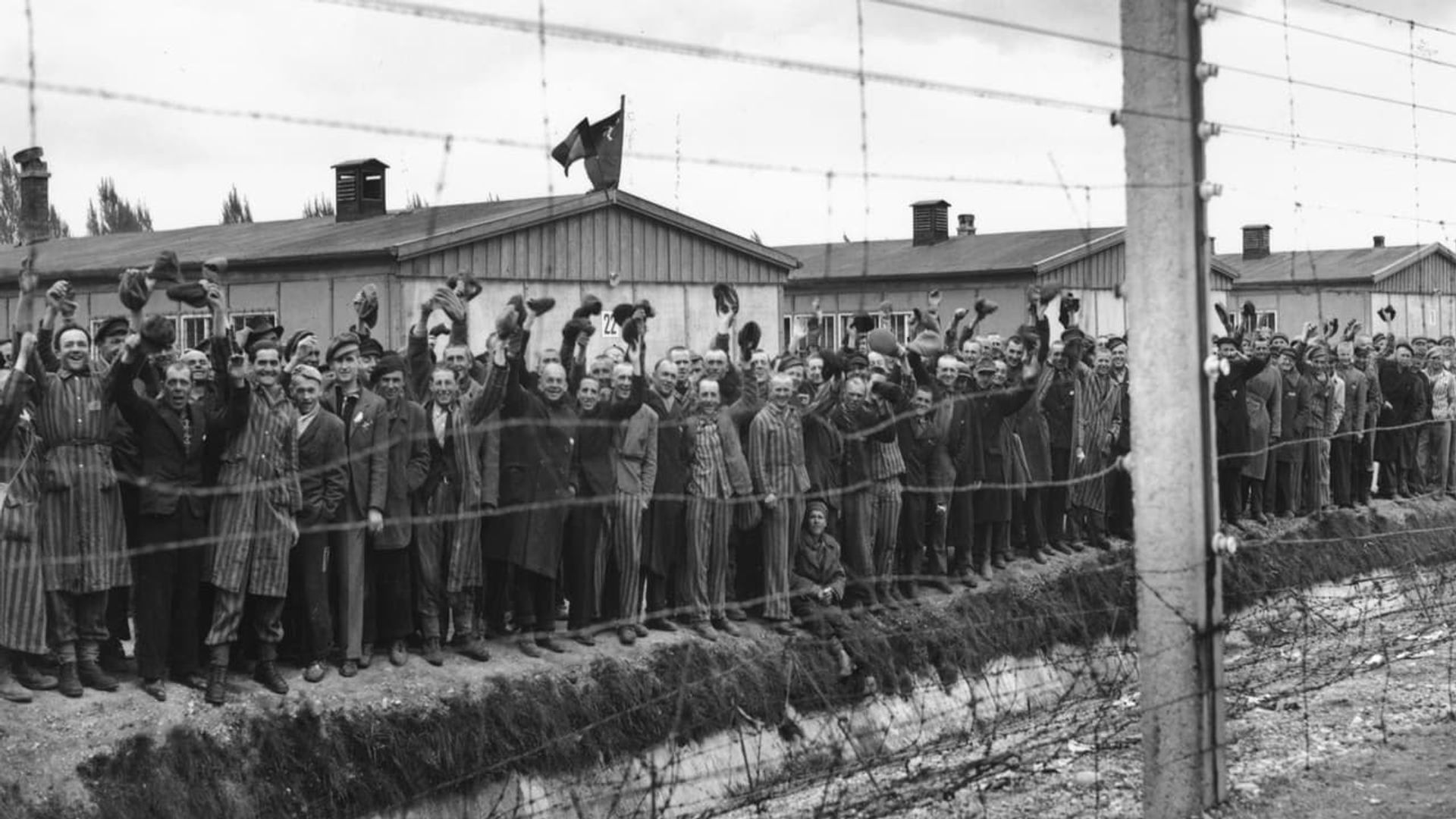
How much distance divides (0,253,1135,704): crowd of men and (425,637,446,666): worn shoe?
0.02 meters

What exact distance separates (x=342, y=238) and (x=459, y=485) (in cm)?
860

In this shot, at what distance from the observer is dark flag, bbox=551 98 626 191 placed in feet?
42.4

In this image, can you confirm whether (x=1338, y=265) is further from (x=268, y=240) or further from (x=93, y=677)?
(x=93, y=677)

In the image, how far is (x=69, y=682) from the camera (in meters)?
8.46

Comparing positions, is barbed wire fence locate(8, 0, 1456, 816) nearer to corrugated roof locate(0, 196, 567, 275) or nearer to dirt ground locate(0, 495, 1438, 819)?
dirt ground locate(0, 495, 1438, 819)

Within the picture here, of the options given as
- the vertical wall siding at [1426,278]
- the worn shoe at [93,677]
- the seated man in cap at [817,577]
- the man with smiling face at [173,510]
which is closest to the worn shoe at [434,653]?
the man with smiling face at [173,510]

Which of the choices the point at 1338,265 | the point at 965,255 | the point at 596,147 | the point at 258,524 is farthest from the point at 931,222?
the point at 258,524

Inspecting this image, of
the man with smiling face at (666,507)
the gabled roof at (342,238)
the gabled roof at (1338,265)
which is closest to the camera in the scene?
the man with smiling face at (666,507)

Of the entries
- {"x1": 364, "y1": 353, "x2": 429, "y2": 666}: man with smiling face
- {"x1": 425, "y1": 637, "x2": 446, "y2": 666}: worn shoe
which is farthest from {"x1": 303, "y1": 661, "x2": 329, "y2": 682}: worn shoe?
{"x1": 425, "y1": 637, "x2": 446, "y2": 666}: worn shoe

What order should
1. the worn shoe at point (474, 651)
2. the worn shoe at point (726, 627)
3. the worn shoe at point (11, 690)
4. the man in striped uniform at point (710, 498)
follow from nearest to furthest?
the worn shoe at point (11, 690)
the worn shoe at point (474, 651)
the man in striped uniform at point (710, 498)
the worn shoe at point (726, 627)

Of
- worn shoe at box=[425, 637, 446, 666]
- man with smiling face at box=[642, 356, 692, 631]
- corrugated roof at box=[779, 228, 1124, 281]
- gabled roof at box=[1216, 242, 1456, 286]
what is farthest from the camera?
gabled roof at box=[1216, 242, 1456, 286]

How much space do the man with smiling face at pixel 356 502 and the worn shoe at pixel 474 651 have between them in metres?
0.65

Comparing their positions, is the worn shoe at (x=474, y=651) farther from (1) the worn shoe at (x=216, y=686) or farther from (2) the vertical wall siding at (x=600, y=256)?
(2) the vertical wall siding at (x=600, y=256)

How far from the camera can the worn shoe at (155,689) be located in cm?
863
